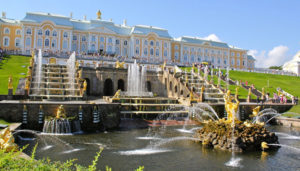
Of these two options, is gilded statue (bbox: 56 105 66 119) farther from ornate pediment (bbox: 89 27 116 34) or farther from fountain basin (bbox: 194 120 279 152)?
ornate pediment (bbox: 89 27 116 34)

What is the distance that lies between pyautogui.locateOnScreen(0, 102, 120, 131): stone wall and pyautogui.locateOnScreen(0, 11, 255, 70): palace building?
43.1 metres

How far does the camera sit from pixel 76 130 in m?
18.2

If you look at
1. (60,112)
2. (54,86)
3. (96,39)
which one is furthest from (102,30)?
(60,112)

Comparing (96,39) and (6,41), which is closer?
(6,41)

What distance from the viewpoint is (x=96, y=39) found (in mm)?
71438

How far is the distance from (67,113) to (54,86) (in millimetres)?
11231

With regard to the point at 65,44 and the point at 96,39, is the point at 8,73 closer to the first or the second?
the point at 65,44

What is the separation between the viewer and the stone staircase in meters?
25.3

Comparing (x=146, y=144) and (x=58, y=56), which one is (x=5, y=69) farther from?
(x=146, y=144)

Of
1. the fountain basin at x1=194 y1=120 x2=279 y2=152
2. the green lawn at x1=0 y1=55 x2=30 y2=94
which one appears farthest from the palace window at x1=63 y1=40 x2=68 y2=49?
the fountain basin at x1=194 y1=120 x2=279 y2=152

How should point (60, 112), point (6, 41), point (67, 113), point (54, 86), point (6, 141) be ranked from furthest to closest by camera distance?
point (6, 41) → point (54, 86) → point (67, 113) → point (60, 112) → point (6, 141)

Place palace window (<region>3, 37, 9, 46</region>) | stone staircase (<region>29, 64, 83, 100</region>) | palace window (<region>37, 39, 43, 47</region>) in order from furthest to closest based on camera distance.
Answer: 1. palace window (<region>3, 37, 9, 46</region>)
2. palace window (<region>37, 39, 43, 47</region>)
3. stone staircase (<region>29, 64, 83, 100</region>)

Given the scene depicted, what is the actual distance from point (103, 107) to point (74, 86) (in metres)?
10.6

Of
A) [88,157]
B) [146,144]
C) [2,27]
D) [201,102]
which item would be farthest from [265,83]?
[2,27]
